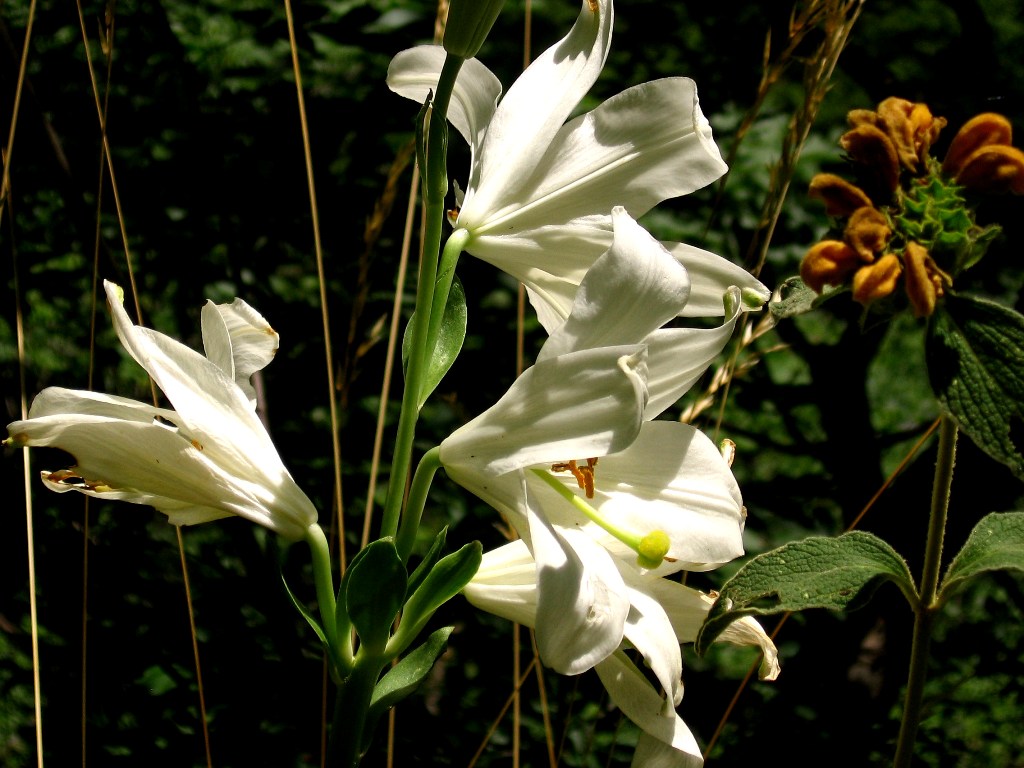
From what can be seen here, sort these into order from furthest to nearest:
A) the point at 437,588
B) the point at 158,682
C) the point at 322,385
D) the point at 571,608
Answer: the point at 322,385, the point at 158,682, the point at 437,588, the point at 571,608

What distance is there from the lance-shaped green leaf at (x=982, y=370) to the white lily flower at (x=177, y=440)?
1.32ft

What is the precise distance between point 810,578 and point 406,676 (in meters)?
0.27

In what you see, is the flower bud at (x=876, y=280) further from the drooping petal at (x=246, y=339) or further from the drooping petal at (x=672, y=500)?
the drooping petal at (x=246, y=339)

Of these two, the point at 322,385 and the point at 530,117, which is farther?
the point at 322,385

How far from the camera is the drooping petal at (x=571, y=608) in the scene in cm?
57

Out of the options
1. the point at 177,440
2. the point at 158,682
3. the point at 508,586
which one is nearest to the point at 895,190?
the point at 508,586

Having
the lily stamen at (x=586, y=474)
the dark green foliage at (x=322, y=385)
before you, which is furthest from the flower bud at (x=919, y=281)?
the dark green foliage at (x=322, y=385)

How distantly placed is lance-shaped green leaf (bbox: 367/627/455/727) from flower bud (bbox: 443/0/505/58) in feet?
1.20

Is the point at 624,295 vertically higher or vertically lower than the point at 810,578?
higher

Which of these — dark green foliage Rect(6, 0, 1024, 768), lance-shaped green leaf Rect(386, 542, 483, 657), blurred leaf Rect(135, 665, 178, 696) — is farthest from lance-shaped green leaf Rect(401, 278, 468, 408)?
blurred leaf Rect(135, 665, 178, 696)

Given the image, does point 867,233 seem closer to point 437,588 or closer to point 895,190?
point 895,190

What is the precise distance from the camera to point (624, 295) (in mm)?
601

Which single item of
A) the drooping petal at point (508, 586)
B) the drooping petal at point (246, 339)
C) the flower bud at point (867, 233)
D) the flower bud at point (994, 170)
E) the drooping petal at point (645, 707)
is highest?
the flower bud at point (994, 170)

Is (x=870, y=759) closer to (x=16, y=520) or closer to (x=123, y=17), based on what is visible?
(x=16, y=520)
